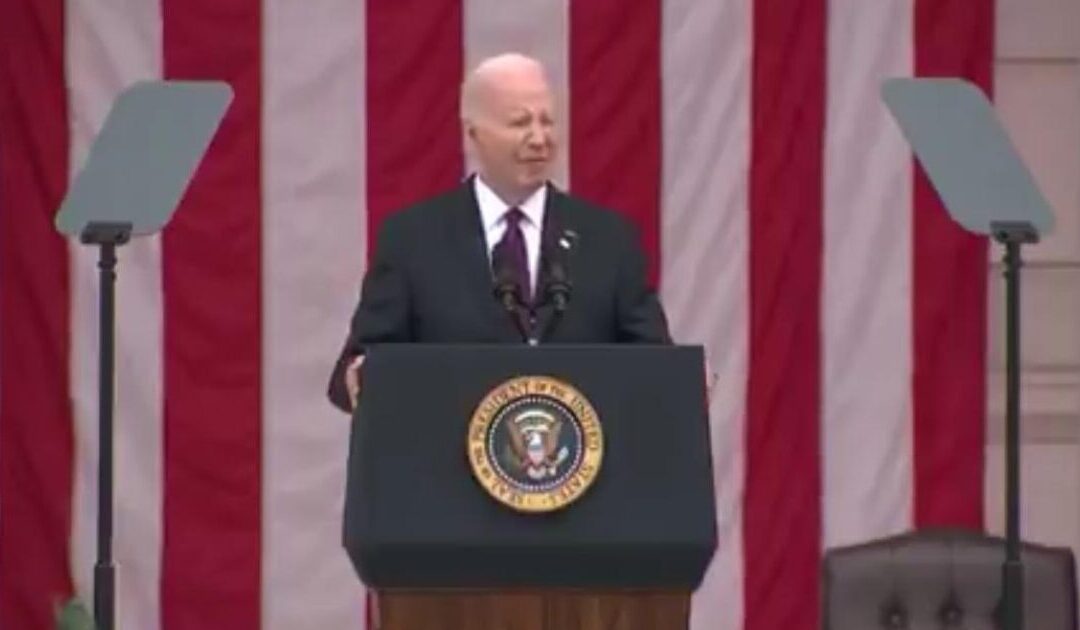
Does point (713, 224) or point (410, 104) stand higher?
point (410, 104)

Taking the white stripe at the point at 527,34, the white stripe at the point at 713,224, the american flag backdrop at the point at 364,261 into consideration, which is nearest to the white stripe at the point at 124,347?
the american flag backdrop at the point at 364,261

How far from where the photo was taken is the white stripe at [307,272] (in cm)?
836

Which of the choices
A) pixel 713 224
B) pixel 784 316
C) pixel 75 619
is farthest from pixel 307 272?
pixel 75 619

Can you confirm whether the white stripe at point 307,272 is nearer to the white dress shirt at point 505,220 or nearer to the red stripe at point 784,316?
the red stripe at point 784,316

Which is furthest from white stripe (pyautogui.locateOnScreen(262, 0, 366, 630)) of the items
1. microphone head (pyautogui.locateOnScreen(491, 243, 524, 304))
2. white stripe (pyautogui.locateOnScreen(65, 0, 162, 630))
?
microphone head (pyautogui.locateOnScreen(491, 243, 524, 304))

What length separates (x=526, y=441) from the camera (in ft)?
17.0

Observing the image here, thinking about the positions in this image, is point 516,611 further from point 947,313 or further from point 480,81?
point 947,313

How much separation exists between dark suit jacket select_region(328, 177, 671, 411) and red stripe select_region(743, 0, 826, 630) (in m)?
2.66

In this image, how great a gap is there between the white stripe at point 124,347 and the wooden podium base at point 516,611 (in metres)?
3.20

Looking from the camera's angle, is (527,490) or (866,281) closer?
(527,490)

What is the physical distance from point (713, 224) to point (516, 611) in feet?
10.9

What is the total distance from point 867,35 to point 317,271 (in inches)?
60.9

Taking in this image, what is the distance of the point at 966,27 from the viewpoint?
8469 mm

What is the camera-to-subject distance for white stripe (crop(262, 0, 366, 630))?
27.4 feet
